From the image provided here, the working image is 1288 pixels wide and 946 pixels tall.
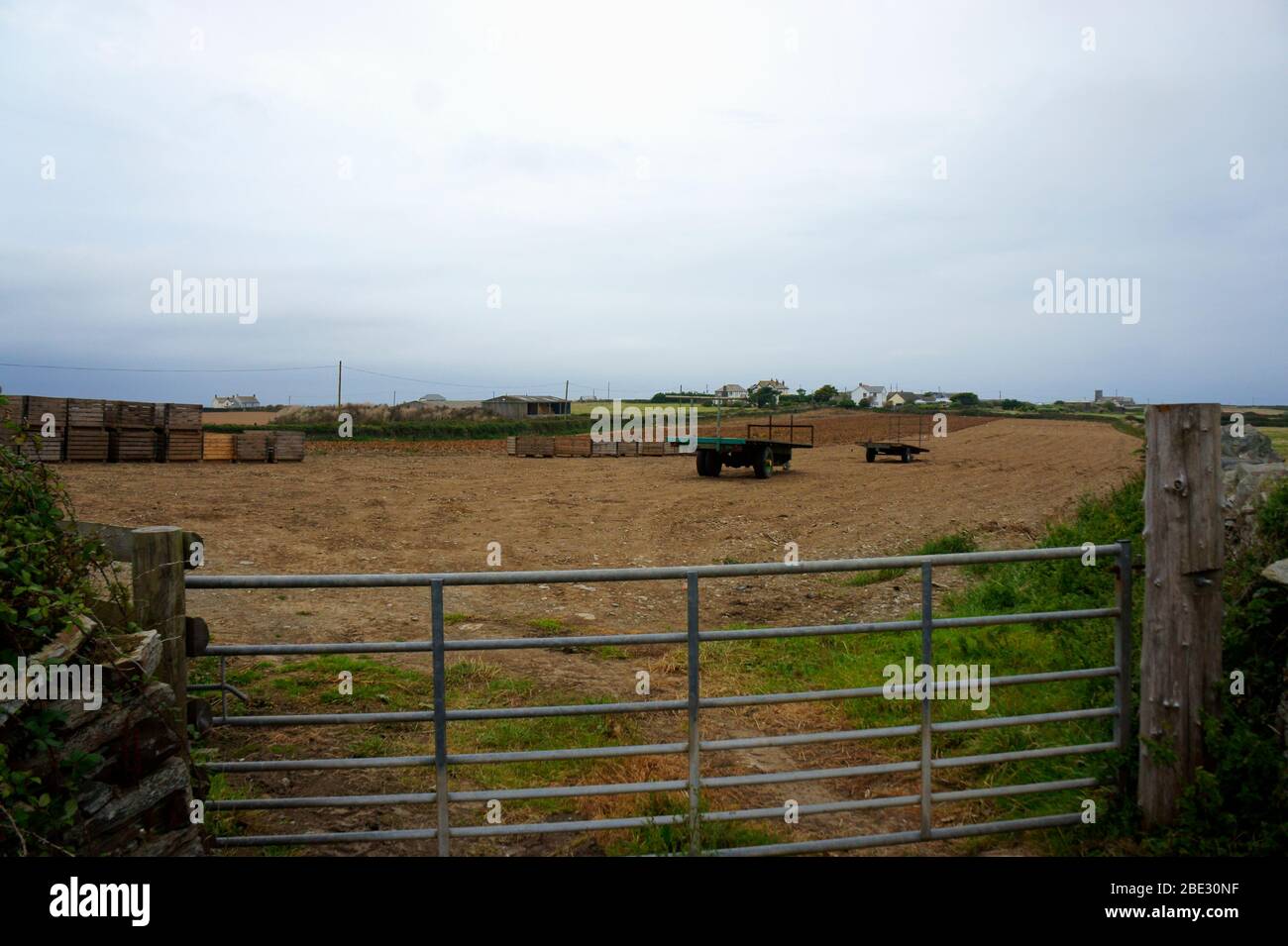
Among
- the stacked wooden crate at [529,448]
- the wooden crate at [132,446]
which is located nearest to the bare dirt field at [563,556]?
the wooden crate at [132,446]

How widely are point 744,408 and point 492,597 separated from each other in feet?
224

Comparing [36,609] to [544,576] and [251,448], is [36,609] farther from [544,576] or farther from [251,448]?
[251,448]

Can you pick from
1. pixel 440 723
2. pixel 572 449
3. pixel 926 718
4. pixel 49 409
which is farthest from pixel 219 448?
pixel 926 718

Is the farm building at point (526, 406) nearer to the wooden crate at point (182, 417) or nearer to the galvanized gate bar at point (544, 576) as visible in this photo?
the wooden crate at point (182, 417)

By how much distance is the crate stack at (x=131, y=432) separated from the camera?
2717 centimetres

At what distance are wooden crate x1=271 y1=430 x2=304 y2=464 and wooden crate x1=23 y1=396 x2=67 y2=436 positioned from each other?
269 inches

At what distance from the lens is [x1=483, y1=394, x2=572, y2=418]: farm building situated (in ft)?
206

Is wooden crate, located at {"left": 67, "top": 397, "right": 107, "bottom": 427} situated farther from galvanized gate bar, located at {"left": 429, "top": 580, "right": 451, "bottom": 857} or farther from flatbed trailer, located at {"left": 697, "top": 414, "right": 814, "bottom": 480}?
galvanized gate bar, located at {"left": 429, "top": 580, "right": 451, "bottom": 857}

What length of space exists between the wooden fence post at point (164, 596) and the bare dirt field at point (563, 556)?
1.12 m

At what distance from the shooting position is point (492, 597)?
10875 millimetres

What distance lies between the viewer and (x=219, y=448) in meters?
30.2
